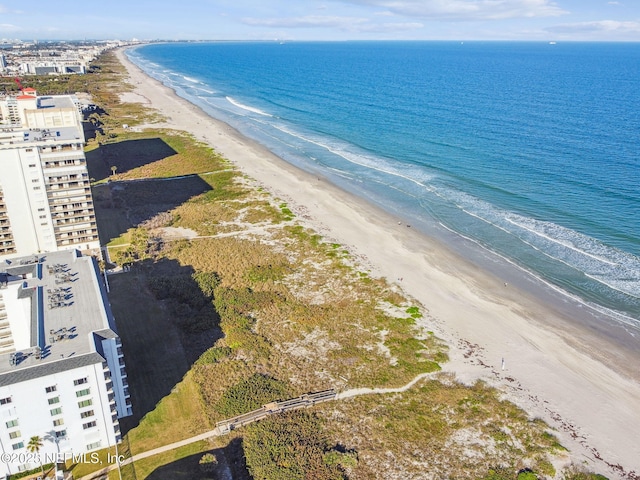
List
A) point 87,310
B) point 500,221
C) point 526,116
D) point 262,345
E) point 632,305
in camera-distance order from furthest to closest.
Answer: point 526,116, point 500,221, point 632,305, point 262,345, point 87,310

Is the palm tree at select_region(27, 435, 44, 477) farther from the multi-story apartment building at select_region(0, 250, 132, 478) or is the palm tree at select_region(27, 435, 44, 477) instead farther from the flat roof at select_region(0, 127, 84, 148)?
the flat roof at select_region(0, 127, 84, 148)

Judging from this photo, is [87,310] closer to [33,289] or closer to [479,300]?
→ [33,289]

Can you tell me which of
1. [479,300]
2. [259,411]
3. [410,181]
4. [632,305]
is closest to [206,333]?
[259,411]

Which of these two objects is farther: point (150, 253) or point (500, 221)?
point (500, 221)

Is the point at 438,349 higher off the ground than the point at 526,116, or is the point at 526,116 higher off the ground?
the point at 526,116

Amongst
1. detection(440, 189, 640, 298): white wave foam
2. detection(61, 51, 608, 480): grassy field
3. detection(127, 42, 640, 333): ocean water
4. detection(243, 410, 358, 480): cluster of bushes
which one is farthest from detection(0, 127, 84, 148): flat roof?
detection(440, 189, 640, 298): white wave foam

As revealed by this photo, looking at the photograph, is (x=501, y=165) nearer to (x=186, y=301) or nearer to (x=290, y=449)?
(x=186, y=301)

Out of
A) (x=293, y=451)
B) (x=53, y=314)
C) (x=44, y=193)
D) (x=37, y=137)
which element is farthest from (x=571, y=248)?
(x=37, y=137)
